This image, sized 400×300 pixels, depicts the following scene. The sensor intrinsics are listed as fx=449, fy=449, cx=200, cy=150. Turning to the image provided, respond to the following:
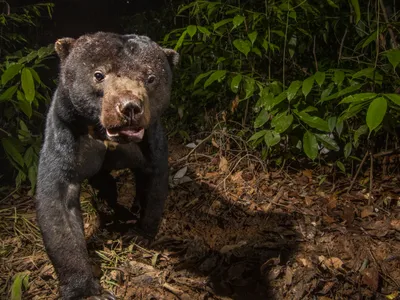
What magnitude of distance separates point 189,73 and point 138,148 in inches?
107

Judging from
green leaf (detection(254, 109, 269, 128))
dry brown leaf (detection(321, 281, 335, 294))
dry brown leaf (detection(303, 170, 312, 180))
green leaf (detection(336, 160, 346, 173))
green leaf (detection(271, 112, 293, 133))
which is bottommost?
dry brown leaf (detection(303, 170, 312, 180))

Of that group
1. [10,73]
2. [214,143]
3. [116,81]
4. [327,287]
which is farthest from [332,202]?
[10,73]

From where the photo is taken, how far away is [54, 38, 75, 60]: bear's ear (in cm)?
275

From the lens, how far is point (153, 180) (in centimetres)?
312

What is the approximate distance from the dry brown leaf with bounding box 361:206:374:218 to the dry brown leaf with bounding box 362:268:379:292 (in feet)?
2.34

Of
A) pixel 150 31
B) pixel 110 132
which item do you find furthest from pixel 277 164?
pixel 150 31

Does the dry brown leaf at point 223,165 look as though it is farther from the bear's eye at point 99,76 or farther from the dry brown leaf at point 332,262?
the bear's eye at point 99,76

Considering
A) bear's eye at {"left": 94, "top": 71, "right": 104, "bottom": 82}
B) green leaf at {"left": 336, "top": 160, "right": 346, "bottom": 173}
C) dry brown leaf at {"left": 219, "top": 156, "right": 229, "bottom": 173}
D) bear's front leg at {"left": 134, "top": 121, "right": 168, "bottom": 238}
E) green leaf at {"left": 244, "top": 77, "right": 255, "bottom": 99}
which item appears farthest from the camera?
dry brown leaf at {"left": 219, "top": 156, "right": 229, "bottom": 173}

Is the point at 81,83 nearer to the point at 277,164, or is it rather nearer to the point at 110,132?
the point at 110,132

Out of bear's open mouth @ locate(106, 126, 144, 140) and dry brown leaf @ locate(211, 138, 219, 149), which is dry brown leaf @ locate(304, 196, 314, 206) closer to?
dry brown leaf @ locate(211, 138, 219, 149)

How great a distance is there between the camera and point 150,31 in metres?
6.98

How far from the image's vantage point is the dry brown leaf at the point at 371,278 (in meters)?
2.80

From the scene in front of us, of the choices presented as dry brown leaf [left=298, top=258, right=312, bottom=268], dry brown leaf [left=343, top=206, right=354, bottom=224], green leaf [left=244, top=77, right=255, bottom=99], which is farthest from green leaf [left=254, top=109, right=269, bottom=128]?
dry brown leaf [left=298, top=258, right=312, bottom=268]

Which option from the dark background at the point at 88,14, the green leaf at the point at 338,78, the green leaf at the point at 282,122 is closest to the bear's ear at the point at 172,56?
the green leaf at the point at 282,122
